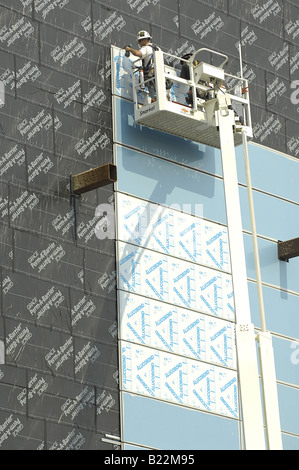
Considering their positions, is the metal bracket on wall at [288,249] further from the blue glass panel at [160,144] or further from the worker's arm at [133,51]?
the worker's arm at [133,51]

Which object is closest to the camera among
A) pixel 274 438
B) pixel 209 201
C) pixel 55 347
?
pixel 274 438

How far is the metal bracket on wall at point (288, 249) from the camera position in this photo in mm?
34094

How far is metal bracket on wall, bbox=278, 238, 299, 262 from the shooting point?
3409 cm

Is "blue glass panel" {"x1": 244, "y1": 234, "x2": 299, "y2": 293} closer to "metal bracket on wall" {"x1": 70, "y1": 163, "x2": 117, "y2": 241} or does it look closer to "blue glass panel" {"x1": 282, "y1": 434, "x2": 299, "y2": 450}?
"blue glass panel" {"x1": 282, "y1": 434, "x2": 299, "y2": 450}

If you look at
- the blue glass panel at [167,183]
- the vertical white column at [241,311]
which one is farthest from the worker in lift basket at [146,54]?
the vertical white column at [241,311]

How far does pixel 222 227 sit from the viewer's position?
33.3 metres

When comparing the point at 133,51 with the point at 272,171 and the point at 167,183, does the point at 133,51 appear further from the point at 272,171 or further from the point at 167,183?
the point at 272,171

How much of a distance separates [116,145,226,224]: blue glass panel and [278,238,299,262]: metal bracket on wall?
180 cm

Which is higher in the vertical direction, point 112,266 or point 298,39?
point 298,39

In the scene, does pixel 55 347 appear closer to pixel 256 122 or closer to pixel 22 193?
pixel 22 193

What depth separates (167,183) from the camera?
32.6m

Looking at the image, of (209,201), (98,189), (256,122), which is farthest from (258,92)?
(98,189)

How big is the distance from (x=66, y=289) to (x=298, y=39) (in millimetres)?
11194

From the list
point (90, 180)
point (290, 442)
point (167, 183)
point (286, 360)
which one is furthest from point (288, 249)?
point (90, 180)
